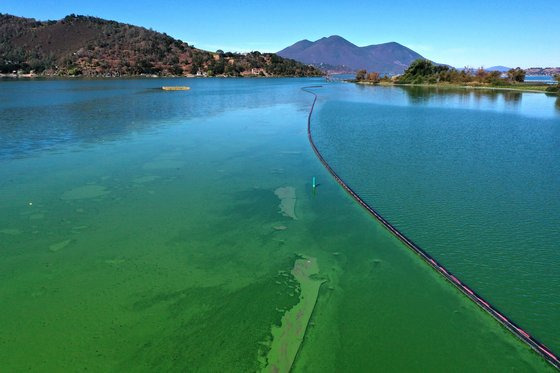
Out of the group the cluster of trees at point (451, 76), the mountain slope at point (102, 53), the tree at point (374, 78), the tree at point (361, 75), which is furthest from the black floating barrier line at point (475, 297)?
the mountain slope at point (102, 53)

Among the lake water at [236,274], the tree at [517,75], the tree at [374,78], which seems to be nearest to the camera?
the lake water at [236,274]

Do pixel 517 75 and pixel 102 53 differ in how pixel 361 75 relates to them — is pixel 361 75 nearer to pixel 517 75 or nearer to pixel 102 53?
pixel 517 75

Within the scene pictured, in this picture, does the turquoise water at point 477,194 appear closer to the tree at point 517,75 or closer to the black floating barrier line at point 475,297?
the black floating barrier line at point 475,297

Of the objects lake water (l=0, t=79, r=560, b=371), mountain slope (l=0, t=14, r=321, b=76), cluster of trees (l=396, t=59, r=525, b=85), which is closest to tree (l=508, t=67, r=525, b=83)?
cluster of trees (l=396, t=59, r=525, b=85)

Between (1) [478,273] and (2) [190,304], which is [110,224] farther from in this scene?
(1) [478,273]

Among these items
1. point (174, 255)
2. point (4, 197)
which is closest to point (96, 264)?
point (174, 255)

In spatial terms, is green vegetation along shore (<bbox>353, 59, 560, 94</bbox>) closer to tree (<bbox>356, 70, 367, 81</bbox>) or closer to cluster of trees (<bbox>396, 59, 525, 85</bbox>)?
cluster of trees (<bbox>396, 59, 525, 85</bbox>)
